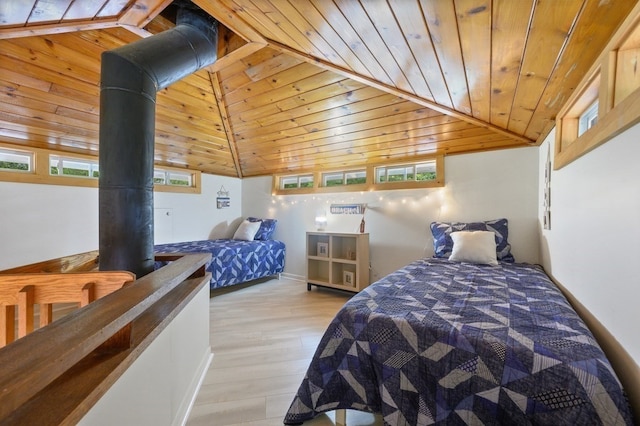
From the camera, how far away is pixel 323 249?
380 centimetres

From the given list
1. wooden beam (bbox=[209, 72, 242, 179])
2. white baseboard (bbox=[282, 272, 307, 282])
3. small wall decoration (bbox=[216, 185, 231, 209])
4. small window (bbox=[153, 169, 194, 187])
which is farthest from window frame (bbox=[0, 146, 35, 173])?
white baseboard (bbox=[282, 272, 307, 282])

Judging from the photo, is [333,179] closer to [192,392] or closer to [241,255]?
[241,255]

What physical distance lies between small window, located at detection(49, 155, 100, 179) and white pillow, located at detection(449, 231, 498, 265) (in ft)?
13.9

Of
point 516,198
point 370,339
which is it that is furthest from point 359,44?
point 516,198

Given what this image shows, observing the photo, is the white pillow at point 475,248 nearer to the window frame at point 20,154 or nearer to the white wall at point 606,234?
the white wall at point 606,234

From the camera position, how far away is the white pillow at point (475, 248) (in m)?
2.41

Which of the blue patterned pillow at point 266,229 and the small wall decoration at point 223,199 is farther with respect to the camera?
the small wall decoration at point 223,199

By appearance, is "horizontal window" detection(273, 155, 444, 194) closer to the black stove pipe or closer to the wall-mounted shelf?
the wall-mounted shelf

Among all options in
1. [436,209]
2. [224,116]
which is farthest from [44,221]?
[436,209]

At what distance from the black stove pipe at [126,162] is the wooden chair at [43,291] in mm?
139

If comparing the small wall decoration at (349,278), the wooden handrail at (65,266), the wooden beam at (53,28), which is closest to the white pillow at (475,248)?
the small wall decoration at (349,278)

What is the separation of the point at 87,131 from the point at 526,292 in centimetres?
418

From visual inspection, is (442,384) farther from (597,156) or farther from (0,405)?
(597,156)

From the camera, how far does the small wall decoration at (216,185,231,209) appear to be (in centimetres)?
466
